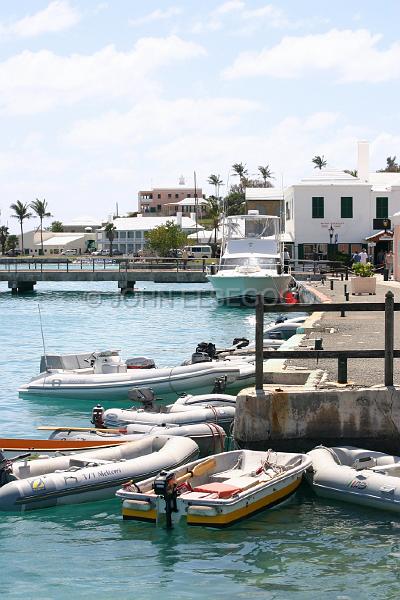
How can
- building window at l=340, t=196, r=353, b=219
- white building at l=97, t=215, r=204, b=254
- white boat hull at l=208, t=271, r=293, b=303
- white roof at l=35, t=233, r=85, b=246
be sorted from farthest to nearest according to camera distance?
white roof at l=35, t=233, r=85, b=246
white building at l=97, t=215, r=204, b=254
building window at l=340, t=196, r=353, b=219
white boat hull at l=208, t=271, r=293, b=303

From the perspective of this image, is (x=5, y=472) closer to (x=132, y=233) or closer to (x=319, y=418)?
(x=319, y=418)


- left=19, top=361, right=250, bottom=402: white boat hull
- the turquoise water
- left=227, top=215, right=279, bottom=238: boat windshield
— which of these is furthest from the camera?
left=227, top=215, right=279, bottom=238: boat windshield

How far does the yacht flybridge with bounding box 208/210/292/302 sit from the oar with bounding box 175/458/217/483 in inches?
1420

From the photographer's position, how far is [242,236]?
56.0m

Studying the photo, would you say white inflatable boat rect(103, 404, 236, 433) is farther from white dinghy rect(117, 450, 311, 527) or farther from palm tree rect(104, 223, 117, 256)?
palm tree rect(104, 223, 117, 256)

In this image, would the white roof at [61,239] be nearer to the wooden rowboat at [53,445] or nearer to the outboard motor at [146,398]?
the outboard motor at [146,398]

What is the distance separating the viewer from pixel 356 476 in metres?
12.8

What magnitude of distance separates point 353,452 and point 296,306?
7.24 ft

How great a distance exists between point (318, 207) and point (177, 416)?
57.9 m

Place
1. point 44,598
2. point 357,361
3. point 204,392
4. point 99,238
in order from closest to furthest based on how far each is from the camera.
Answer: point 44,598 < point 357,361 < point 204,392 < point 99,238

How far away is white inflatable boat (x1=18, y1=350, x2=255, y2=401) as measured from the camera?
20219 mm

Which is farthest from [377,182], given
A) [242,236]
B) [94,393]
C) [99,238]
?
[99,238]

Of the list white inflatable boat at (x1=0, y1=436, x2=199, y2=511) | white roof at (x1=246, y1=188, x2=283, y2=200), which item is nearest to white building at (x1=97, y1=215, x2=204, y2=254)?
white roof at (x1=246, y1=188, x2=283, y2=200)

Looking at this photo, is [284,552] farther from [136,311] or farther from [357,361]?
[136,311]
